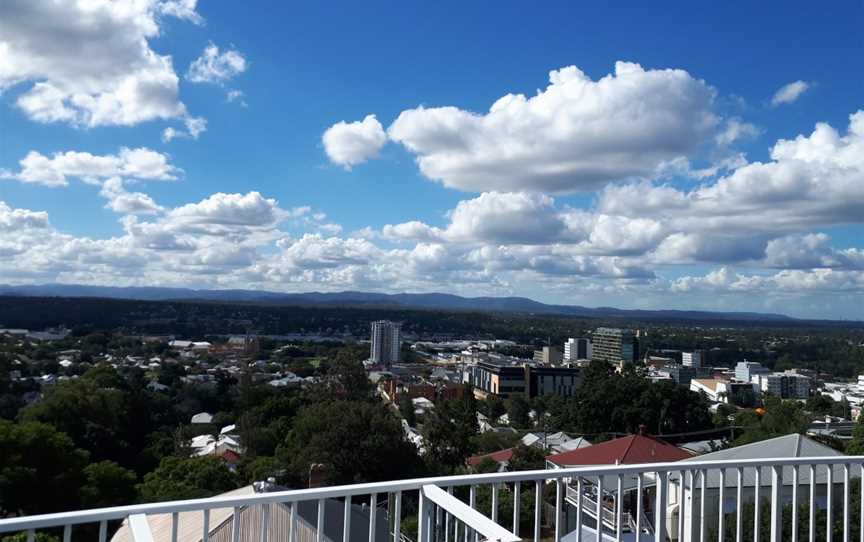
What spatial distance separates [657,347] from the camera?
10400cm

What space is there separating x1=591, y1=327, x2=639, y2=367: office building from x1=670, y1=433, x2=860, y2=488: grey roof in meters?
86.1

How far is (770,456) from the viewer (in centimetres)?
600

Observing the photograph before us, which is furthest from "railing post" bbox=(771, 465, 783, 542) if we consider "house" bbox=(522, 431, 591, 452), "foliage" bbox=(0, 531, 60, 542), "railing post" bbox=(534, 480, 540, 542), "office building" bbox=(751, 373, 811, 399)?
"office building" bbox=(751, 373, 811, 399)

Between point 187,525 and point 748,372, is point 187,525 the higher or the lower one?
the higher one

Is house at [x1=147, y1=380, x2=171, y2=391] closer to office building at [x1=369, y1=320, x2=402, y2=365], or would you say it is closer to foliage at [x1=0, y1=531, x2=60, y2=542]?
office building at [x1=369, y1=320, x2=402, y2=365]

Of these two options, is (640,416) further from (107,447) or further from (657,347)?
(657,347)

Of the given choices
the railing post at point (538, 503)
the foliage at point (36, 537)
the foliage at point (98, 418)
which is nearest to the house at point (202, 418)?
the foliage at point (98, 418)

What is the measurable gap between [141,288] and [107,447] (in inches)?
6528

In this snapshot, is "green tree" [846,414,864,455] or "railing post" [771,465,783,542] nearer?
"railing post" [771,465,783,542]

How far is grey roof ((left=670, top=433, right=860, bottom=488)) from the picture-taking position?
361 cm

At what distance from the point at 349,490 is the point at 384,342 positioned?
267 ft

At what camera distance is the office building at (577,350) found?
3580 inches

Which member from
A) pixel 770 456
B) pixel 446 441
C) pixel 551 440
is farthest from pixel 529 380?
pixel 770 456

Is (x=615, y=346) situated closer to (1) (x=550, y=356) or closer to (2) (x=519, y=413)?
(1) (x=550, y=356)
